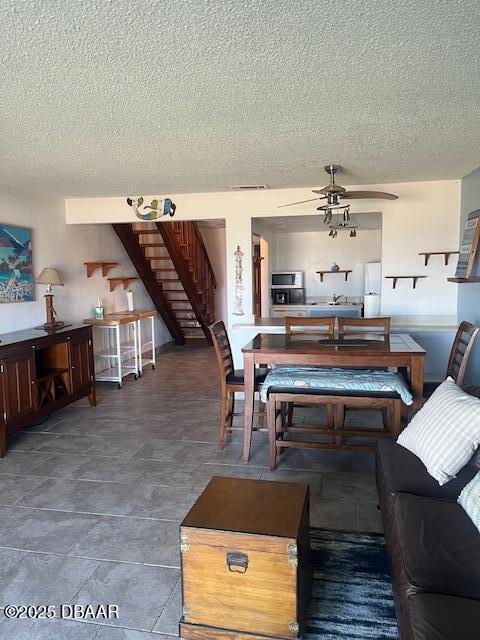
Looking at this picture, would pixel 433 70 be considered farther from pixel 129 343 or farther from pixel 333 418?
pixel 129 343

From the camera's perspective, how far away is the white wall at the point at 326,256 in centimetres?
812

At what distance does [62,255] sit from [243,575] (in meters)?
4.52

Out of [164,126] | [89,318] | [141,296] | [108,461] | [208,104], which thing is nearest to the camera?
[208,104]

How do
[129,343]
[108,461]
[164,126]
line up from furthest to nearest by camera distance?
[129,343] → [108,461] → [164,126]

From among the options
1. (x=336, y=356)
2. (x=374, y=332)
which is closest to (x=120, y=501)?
(x=336, y=356)

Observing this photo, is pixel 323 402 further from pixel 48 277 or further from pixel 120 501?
pixel 48 277

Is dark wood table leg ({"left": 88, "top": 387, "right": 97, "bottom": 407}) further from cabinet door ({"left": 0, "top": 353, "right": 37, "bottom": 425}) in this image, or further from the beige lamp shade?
the beige lamp shade

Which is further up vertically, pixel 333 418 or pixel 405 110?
pixel 405 110

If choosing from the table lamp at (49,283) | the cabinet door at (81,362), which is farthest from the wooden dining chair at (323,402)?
the table lamp at (49,283)

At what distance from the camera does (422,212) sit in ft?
15.6

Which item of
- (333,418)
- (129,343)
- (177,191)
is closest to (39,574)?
(333,418)

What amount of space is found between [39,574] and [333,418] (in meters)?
2.32

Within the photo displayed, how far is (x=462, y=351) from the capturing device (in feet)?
10.8

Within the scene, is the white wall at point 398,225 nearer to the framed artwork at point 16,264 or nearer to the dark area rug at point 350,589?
the framed artwork at point 16,264
